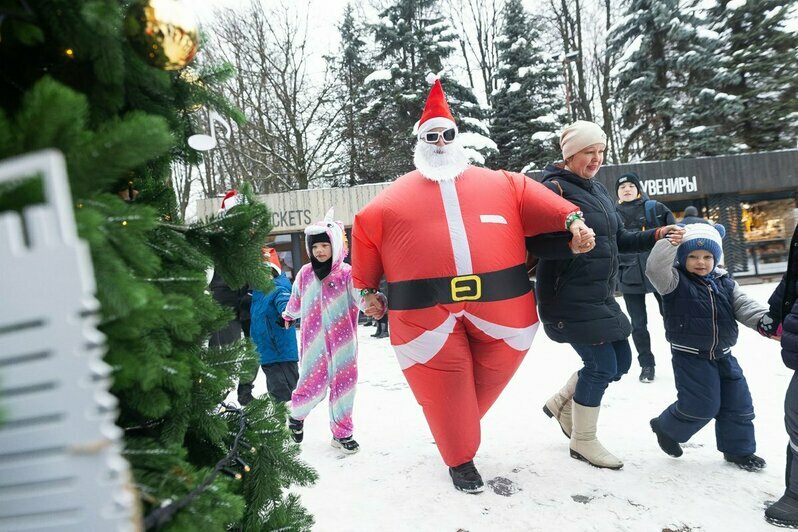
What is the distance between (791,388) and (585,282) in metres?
1.09

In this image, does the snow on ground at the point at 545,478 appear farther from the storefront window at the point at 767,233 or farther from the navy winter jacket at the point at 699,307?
the storefront window at the point at 767,233

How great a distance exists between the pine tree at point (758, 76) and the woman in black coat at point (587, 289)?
17.6 m

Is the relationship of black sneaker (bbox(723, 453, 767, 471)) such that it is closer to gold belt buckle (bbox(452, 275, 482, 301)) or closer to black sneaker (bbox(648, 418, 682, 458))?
black sneaker (bbox(648, 418, 682, 458))

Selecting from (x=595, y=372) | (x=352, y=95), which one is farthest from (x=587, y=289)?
(x=352, y=95)

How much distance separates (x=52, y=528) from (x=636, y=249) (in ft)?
11.2

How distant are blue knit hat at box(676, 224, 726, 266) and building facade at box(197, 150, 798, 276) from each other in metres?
10.4

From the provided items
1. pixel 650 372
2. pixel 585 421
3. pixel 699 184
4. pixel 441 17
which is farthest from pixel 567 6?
pixel 585 421

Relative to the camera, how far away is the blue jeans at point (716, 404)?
2854mm

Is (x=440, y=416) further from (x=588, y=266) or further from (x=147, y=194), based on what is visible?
(x=147, y=194)

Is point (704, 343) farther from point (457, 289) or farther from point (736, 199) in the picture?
point (736, 199)

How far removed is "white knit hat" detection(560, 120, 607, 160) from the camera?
313cm

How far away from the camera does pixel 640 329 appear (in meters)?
5.04

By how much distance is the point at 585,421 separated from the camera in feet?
10.2

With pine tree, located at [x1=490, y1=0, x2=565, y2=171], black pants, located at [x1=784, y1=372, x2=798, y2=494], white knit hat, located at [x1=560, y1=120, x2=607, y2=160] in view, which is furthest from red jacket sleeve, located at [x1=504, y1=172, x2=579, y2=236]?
pine tree, located at [x1=490, y1=0, x2=565, y2=171]
